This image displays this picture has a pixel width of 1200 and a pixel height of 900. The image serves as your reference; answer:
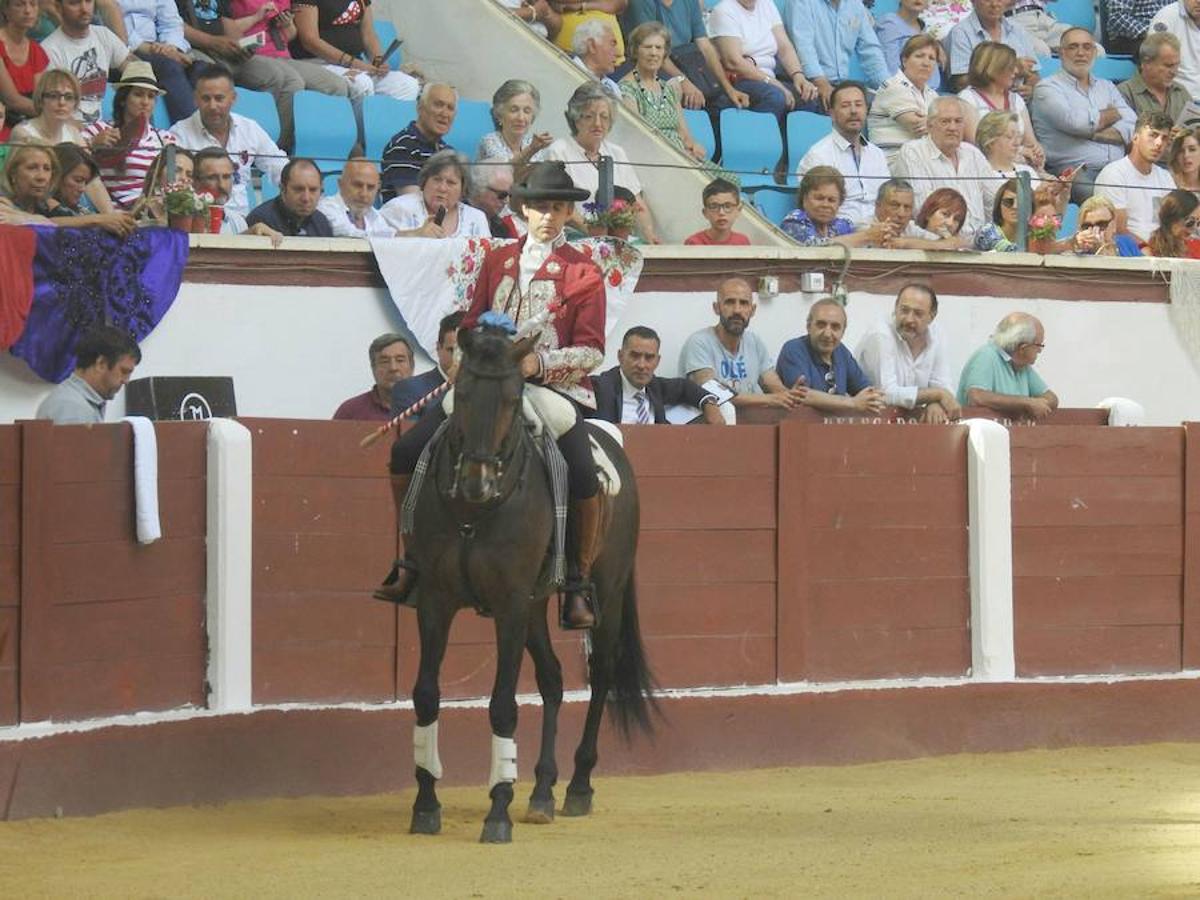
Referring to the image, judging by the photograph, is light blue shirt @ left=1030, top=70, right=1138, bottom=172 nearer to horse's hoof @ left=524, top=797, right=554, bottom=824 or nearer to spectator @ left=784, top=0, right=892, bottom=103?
spectator @ left=784, top=0, right=892, bottom=103

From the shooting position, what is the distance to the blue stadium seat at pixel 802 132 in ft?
41.1

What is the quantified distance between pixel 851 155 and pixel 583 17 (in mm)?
1673

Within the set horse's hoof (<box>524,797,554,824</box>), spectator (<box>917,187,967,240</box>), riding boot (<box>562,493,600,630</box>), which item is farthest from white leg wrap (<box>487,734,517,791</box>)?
spectator (<box>917,187,967,240</box>)

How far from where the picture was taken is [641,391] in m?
9.66

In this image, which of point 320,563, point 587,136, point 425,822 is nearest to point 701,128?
point 587,136

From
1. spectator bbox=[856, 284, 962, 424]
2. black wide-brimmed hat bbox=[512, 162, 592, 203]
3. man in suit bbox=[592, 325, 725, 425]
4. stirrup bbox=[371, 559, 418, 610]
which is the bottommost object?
stirrup bbox=[371, 559, 418, 610]

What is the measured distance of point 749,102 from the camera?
12.8 metres

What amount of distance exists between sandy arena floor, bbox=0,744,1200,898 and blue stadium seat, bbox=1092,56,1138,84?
732 centimetres

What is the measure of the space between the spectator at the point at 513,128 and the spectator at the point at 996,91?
121 inches

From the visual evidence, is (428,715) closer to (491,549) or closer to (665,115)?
(491,549)

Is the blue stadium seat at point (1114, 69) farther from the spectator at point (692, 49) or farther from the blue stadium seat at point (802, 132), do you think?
the spectator at point (692, 49)

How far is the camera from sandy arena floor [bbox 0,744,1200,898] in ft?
19.1

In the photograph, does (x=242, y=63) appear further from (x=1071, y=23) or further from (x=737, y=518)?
(x=1071, y=23)

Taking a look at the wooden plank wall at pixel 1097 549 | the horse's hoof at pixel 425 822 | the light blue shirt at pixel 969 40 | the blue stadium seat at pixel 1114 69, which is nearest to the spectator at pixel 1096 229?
the light blue shirt at pixel 969 40
